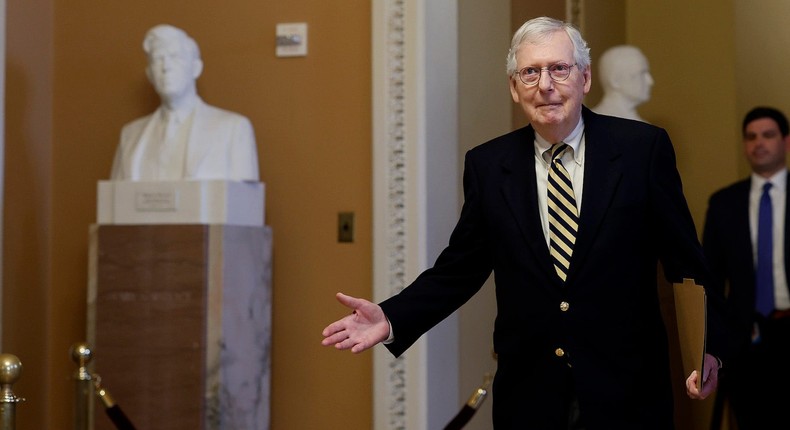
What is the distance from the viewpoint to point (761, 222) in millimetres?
6555

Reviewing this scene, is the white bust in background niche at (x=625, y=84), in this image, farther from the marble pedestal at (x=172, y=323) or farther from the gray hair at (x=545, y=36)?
the gray hair at (x=545, y=36)

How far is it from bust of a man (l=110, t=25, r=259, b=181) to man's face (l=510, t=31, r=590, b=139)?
102 inches

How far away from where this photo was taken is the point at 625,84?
6062mm

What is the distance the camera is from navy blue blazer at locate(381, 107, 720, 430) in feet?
8.24

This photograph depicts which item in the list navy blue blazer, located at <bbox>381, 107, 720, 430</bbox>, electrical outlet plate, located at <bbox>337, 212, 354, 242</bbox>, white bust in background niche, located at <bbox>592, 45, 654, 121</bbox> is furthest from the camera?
white bust in background niche, located at <bbox>592, 45, 654, 121</bbox>

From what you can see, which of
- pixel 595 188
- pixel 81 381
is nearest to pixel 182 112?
pixel 81 381

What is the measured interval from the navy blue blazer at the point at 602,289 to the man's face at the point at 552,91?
89mm

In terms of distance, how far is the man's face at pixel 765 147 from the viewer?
6.62m

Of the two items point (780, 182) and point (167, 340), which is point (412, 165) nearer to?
point (167, 340)

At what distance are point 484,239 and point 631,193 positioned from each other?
1.32 feet

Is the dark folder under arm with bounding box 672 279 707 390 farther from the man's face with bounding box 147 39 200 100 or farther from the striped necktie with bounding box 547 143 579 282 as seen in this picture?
the man's face with bounding box 147 39 200 100

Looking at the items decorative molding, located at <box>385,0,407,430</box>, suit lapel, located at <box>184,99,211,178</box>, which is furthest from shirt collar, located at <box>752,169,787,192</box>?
suit lapel, located at <box>184,99,211,178</box>

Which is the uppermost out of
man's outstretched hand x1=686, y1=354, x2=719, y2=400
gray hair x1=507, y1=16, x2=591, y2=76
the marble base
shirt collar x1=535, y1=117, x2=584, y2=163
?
gray hair x1=507, y1=16, x2=591, y2=76

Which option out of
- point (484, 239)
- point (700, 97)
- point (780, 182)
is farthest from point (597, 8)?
point (484, 239)
